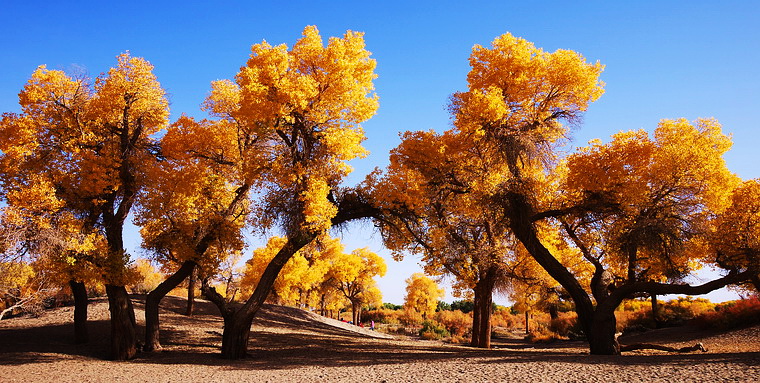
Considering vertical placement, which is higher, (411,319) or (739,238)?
(739,238)

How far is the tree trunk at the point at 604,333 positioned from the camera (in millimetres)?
13393

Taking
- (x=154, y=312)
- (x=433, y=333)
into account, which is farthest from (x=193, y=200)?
(x=433, y=333)

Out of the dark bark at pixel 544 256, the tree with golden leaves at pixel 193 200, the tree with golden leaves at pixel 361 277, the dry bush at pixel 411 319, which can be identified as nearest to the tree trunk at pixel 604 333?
the dark bark at pixel 544 256

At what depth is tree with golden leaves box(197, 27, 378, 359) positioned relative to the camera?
12875 mm

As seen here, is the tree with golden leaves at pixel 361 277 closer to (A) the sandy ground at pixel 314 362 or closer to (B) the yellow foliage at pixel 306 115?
(A) the sandy ground at pixel 314 362

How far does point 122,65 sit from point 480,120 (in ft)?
40.0

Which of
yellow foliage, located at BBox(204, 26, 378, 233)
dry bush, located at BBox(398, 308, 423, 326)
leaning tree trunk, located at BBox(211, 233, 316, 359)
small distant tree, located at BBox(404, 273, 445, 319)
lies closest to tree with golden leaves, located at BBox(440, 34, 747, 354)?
yellow foliage, located at BBox(204, 26, 378, 233)

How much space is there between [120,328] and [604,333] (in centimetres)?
1540

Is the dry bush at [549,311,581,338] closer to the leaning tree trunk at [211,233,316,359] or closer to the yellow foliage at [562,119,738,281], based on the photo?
the yellow foliage at [562,119,738,281]

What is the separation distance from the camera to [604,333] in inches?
531

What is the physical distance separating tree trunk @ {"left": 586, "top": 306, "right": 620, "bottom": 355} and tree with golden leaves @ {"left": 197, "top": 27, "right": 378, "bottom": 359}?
8826mm

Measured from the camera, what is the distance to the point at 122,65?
1491 centimetres

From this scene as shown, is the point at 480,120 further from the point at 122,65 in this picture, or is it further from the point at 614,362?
the point at 122,65

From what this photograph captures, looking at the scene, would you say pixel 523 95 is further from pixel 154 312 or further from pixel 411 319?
pixel 411 319
